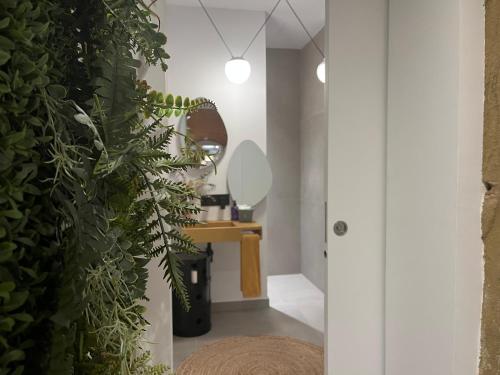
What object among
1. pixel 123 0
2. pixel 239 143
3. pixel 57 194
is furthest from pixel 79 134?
pixel 239 143

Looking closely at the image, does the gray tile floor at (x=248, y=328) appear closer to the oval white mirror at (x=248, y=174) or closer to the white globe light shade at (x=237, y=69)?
the oval white mirror at (x=248, y=174)

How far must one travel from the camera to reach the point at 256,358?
228 centimetres

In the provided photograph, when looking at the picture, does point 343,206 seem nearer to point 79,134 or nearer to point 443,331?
point 443,331

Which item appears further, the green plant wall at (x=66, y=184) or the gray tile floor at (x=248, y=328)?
the gray tile floor at (x=248, y=328)

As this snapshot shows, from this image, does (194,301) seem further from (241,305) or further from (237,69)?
(237,69)

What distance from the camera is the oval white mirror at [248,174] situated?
9.99ft

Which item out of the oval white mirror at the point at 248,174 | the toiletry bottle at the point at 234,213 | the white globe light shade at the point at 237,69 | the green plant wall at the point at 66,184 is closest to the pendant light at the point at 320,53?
the white globe light shade at the point at 237,69

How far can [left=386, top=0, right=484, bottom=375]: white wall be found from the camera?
113cm

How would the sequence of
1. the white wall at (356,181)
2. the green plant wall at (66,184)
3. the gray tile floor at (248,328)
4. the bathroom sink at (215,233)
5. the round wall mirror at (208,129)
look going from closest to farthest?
1. the green plant wall at (66,184)
2. the white wall at (356,181)
3. the gray tile floor at (248,328)
4. the bathroom sink at (215,233)
5. the round wall mirror at (208,129)

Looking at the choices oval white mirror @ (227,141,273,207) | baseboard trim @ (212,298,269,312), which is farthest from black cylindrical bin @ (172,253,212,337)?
oval white mirror @ (227,141,273,207)

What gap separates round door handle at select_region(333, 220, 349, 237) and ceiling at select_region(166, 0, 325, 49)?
7.13ft

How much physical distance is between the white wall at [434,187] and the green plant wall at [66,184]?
1012 millimetres

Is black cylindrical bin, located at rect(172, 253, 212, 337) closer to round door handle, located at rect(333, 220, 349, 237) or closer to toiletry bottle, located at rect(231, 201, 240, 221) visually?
toiletry bottle, located at rect(231, 201, 240, 221)

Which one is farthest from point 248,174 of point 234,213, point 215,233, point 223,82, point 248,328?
point 248,328
